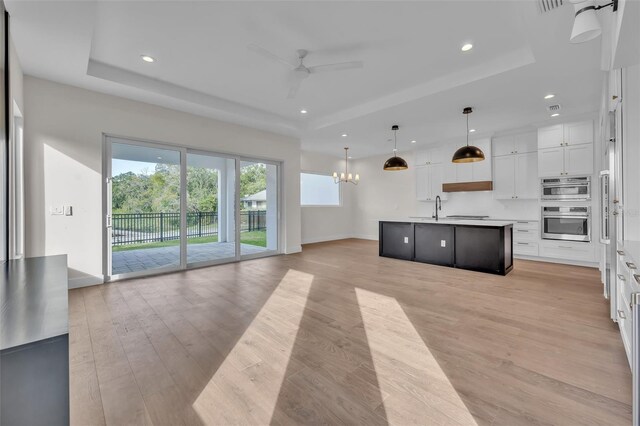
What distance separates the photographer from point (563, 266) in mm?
5242

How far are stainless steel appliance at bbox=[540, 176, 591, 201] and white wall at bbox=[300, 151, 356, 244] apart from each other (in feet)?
17.9

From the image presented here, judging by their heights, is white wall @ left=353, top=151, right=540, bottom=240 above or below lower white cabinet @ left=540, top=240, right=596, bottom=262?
above

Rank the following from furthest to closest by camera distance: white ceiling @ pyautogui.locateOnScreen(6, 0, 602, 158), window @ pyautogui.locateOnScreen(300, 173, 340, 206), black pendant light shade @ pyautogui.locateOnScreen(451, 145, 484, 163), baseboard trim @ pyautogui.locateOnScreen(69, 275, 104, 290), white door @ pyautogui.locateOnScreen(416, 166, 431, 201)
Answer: window @ pyautogui.locateOnScreen(300, 173, 340, 206) < white door @ pyautogui.locateOnScreen(416, 166, 431, 201) < black pendant light shade @ pyautogui.locateOnScreen(451, 145, 484, 163) < baseboard trim @ pyautogui.locateOnScreen(69, 275, 104, 290) < white ceiling @ pyautogui.locateOnScreen(6, 0, 602, 158)

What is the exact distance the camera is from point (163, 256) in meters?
4.97

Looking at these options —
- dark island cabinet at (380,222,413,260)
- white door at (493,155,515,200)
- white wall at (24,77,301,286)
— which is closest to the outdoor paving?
white wall at (24,77,301,286)

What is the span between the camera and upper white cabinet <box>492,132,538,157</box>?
608 cm

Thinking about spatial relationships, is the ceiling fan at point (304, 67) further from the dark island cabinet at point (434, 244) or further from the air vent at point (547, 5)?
the dark island cabinet at point (434, 244)

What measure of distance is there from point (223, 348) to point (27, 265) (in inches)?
57.0

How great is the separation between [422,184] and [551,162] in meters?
2.91

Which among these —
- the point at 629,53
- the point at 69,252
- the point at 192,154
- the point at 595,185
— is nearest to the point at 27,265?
the point at 69,252

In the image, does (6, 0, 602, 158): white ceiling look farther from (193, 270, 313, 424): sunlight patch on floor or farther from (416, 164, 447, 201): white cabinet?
(193, 270, 313, 424): sunlight patch on floor

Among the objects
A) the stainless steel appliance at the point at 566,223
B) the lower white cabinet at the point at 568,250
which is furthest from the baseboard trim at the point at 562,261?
the stainless steel appliance at the point at 566,223

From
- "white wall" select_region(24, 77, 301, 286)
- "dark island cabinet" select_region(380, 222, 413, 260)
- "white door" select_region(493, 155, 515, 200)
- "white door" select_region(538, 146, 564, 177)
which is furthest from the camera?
"white door" select_region(493, 155, 515, 200)

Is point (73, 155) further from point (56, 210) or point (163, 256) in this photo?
point (163, 256)
